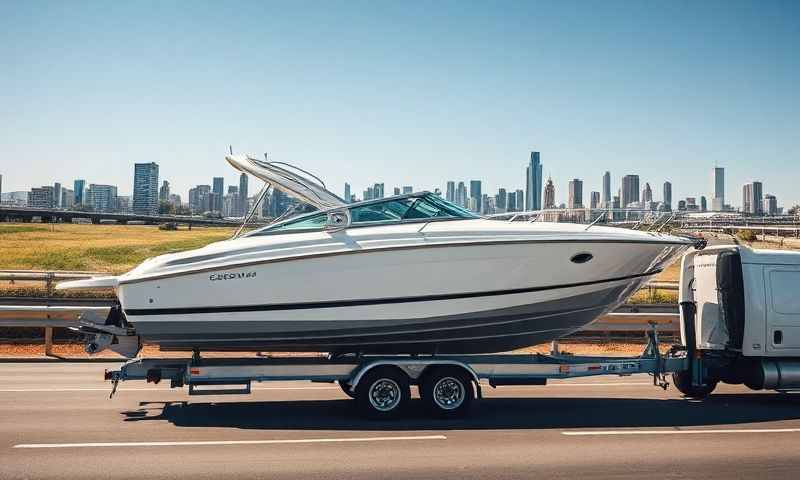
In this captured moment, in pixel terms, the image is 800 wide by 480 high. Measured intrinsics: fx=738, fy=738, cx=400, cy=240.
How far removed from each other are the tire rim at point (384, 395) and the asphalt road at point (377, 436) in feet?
0.75

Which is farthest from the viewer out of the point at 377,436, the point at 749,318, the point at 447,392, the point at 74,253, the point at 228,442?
the point at 74,253

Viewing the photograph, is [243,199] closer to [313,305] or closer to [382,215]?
[382,215]

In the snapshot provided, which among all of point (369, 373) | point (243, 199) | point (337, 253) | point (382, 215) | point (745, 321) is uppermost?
point (243, 199)

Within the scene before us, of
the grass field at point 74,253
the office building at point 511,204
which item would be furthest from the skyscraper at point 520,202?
the grass field at point 74,253

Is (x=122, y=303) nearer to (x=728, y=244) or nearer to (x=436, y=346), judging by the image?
(x=436, y=346)

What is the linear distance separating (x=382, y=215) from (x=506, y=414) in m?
3.16

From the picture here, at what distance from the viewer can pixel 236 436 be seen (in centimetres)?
834

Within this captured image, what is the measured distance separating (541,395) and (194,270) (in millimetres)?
5676

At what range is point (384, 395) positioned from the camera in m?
9.43

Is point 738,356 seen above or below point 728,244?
below

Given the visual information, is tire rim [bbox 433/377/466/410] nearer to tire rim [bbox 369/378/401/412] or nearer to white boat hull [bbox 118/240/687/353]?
tire rim [bbox 369/378/401/412]

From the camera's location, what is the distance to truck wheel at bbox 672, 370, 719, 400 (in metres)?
10.8

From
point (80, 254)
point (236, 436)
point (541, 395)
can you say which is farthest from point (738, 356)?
point (80, 254)

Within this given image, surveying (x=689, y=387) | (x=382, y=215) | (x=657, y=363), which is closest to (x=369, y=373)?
(x=382, y=215)
